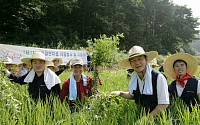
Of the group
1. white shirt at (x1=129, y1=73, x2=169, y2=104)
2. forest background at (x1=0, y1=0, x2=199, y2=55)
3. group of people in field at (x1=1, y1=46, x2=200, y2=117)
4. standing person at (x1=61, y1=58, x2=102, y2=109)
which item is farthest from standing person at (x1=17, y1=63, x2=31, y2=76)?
forest background at (x1=0, y1=0, x2=199, y2=55)

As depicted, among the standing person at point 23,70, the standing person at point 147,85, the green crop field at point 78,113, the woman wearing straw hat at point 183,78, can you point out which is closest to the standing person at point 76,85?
the green crop field at point 78,113

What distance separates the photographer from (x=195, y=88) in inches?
75.5

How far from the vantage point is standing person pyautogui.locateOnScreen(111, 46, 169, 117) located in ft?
5.02

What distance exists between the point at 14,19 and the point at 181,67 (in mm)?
13301

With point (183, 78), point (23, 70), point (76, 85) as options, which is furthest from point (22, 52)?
point (183, 78)

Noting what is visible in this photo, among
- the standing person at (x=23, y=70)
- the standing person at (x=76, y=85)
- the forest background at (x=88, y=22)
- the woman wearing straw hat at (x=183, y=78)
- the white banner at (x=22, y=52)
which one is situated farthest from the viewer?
the forest background at (x=88, y=22)

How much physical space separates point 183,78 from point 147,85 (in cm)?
80

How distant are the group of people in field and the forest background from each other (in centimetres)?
166

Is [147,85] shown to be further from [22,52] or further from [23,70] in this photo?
[22,52]

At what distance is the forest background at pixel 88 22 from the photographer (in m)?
11.9

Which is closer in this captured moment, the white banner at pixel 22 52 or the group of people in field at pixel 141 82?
the group of people in field at pixel 141 82

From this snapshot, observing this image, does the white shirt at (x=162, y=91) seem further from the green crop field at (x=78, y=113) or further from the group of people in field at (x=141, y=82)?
the green crop field at (x=78, y=113)

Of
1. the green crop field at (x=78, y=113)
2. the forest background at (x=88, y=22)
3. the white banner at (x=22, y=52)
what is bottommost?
the green crop field at (x=78, y=113)

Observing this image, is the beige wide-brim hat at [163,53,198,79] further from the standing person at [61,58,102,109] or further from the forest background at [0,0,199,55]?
the forest background at [0,0,199,55]
